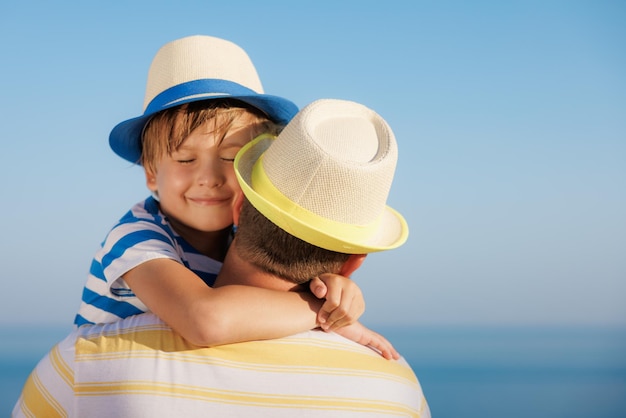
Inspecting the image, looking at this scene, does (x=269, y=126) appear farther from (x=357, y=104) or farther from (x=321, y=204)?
(x=321, y=204)

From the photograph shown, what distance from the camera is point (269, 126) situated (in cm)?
374

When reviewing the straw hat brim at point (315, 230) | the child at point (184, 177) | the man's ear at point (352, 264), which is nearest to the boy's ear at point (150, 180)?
the child at point (184, 177)

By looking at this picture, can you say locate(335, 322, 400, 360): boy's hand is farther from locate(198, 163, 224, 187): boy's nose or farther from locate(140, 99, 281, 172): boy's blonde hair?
locate(140, 99, 281, 172): boy's blonde hair

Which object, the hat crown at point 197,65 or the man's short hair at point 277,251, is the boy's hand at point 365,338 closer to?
the man's short hair at point 277,251

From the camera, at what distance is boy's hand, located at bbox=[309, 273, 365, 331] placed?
2527mm

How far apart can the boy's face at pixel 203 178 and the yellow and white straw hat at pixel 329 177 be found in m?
0.86

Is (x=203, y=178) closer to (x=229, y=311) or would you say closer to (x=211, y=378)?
(x=229, y=311)

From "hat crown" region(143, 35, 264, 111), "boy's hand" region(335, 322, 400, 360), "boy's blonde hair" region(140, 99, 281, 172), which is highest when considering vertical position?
"hat crown" region(143, 35, 264, 111)

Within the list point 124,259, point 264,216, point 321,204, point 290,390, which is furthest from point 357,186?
point 124,259

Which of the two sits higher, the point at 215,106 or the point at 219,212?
the point at 215,106

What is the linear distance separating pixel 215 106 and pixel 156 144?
1.47 ft

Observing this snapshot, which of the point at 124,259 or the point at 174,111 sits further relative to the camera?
the point at 174,111

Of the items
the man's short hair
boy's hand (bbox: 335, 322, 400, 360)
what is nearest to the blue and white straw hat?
the man's short hair

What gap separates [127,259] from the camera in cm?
298
